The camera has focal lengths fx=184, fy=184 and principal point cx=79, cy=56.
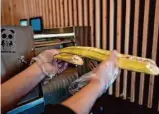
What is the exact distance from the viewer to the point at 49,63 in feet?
3.07

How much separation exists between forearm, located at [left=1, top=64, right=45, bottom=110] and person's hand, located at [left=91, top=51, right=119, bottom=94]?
31 cm

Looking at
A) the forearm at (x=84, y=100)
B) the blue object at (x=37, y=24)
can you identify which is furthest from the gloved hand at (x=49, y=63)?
the blue object at (x=37, y=24)

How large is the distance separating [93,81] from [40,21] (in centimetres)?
233

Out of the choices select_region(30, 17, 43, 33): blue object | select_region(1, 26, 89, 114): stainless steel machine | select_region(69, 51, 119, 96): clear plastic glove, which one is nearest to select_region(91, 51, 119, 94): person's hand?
select_region(69, 51, 119, 96): clear plastic glove

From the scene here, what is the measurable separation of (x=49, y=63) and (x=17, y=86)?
22 centimetres

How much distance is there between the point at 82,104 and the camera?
1.70ft

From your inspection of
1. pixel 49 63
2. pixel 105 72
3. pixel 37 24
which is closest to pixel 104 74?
pixel 105 72

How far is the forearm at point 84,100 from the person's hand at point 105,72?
4 centimetres

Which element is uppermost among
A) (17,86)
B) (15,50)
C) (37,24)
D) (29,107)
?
(37,24)

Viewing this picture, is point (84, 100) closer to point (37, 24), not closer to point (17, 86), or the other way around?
point (17, 86)

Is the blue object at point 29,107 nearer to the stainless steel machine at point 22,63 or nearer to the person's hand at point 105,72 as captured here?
the stainless steel machine at point 22,63

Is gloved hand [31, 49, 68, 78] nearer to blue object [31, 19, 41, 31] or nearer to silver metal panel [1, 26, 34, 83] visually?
silver metal panel [1, 26, 34, 83]

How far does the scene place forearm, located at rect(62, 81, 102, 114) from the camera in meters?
0.50

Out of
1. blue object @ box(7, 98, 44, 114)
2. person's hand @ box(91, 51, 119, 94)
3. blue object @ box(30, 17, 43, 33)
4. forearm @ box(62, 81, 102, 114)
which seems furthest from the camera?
blue object @ box(30, 17, 43, 33)
